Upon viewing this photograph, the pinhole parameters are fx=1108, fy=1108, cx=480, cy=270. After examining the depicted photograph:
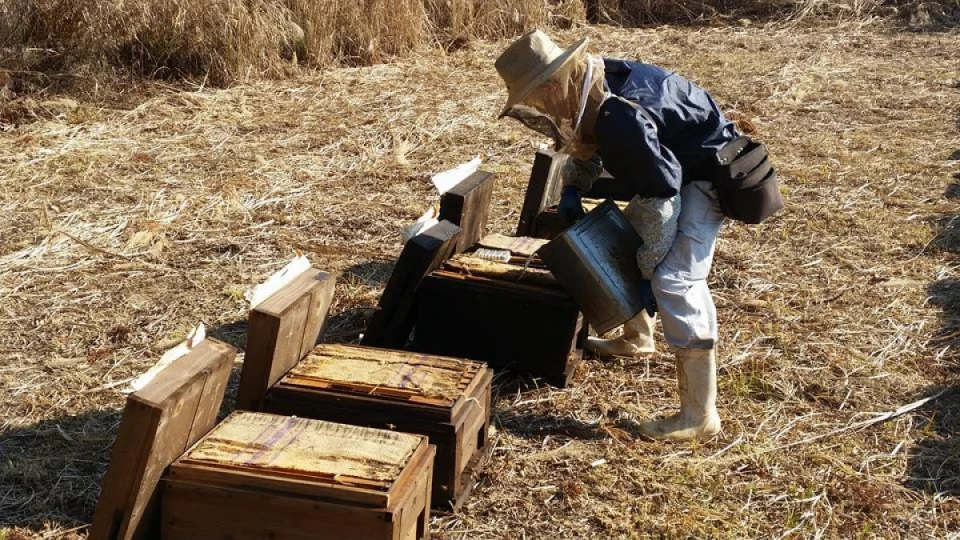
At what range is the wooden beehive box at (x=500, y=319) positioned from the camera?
471cm

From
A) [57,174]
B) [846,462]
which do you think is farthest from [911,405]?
[57,174]

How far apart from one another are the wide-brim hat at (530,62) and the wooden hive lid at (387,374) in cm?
103

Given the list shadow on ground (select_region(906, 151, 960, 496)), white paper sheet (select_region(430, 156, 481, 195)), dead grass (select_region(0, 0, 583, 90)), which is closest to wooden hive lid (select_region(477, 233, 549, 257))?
white paper sheet (select_region(430, 156, 481, 195))

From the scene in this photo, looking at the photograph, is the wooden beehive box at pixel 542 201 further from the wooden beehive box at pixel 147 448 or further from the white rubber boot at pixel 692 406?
the wooden beehive box at pixel 147 448

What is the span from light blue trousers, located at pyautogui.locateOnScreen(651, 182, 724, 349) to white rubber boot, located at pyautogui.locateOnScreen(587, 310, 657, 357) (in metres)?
0.82

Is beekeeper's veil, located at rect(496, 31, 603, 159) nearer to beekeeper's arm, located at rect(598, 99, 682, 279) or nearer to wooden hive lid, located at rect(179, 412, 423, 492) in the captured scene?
beekeeper's arm, located at rect(598, 99, 682, 279)

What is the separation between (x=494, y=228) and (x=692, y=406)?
267 cm

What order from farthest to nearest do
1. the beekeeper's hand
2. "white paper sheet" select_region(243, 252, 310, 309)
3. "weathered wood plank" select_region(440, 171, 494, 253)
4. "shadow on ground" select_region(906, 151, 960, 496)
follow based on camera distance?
"weathered wood plank" select_region(440, 171, 494, 253) → the beekeeper's hand → "shadow on ground" select_region(906, 151, 960, 496) → "white paper sheet" select_region(243, 252, 310, 309)

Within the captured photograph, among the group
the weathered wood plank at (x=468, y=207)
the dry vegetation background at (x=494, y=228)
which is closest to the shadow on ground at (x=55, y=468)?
the dry vegetation background at (x=494, y=228)

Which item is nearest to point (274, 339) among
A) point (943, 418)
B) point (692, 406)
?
point (692, 406)

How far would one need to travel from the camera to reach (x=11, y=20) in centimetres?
920

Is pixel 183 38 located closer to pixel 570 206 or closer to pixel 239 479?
pixel 570 206

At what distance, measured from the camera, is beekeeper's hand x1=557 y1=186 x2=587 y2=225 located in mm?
4773

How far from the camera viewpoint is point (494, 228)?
22.5 feet
